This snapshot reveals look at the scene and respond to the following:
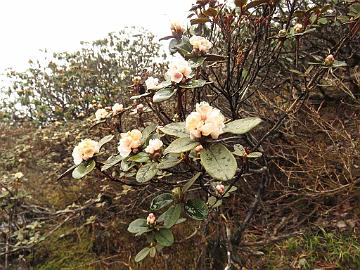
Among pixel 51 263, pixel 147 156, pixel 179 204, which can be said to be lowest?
pixel 51 263

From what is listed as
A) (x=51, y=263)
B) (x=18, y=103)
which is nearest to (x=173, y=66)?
(x=51, y=263)

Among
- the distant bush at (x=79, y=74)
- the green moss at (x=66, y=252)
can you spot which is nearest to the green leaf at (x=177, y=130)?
the green moss at (x=66, y=252)

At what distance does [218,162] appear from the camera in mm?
1011

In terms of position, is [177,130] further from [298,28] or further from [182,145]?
[298,28]

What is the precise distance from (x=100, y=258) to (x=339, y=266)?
6.60ft

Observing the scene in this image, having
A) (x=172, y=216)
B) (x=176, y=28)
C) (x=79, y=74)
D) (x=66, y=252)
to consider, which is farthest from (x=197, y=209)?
(x=79, y=74)

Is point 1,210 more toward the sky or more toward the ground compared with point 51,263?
more toward the sky

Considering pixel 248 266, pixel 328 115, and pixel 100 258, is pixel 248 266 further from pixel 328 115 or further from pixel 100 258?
pixel 328 115

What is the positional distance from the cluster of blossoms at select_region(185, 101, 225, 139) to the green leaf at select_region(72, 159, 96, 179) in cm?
44

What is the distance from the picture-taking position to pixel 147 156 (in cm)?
123

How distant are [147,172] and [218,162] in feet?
0.94

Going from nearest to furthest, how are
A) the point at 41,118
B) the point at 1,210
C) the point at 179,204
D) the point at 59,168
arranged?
the point at 179,204 < the point at 1,210 < the point at 59,168 < the point at 41,118

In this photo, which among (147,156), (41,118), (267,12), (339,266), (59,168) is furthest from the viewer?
(41,118)

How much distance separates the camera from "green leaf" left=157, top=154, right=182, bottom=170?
3.87 ft
